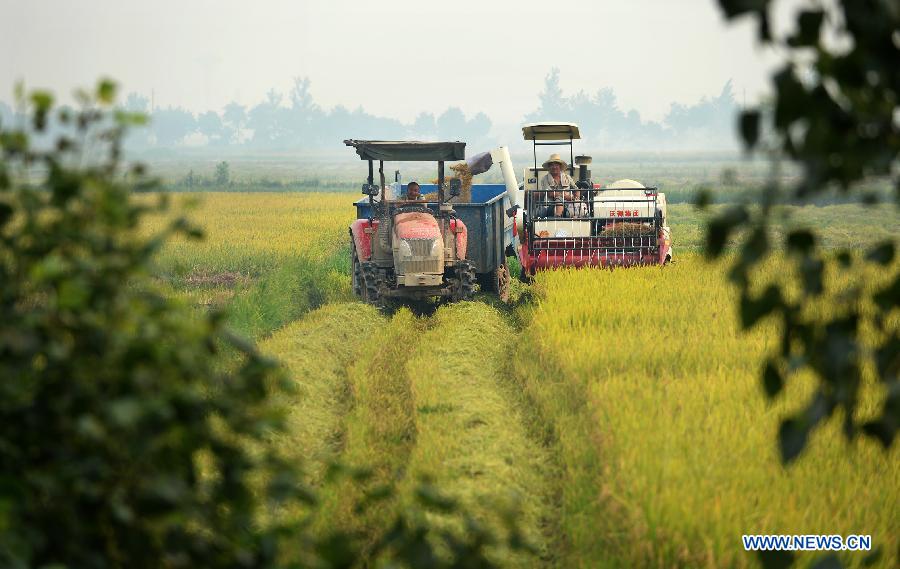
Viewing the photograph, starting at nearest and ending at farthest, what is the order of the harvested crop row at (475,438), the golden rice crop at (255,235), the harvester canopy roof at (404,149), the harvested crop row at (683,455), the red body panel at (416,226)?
the harvested crop row at (683,455) → the harvested crop row at (475,438) → the red body panel at (416,226) → the harvester canopy roof at (404,149) → the golden rice crop at (255,235)

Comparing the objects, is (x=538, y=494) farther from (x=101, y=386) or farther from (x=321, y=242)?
(x=321, y=242)

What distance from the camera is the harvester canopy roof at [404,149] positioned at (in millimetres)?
13906

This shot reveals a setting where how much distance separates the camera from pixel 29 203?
2.63 metres

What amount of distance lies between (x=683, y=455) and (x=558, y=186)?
10.1 meters

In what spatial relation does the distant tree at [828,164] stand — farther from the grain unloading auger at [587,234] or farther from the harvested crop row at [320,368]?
the grain unloading auger at [587,234]

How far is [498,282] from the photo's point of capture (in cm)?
1580

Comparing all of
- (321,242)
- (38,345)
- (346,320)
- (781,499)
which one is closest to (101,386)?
(38,345)

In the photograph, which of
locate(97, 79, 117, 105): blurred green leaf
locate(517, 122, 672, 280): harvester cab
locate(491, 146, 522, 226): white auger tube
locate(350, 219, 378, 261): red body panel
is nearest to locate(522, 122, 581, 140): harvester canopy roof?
locate(491, 146, 522, 226): white auger tube

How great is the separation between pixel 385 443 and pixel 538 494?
1652 mm

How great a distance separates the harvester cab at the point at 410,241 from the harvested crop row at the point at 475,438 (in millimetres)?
1487

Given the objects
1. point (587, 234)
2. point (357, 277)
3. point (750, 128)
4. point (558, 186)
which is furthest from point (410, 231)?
point (750, 128)

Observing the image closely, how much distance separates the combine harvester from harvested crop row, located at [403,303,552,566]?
172 centimetres

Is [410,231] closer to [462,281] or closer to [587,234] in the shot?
[462,281]

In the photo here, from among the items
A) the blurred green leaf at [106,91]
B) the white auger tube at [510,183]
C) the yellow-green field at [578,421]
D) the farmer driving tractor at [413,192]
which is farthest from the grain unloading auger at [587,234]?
the blurred green leaf at [106,91]
